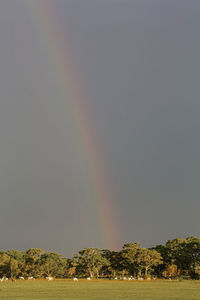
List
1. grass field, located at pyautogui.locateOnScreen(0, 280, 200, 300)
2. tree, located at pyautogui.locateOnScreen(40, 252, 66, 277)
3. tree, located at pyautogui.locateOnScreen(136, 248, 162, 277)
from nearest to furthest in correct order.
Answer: grass field, located at pyautogui.locateOnScreen(0, 280, 200, 300) < tree, located at pyautogui.locateOnScreen(136, 248, 162, 277) < tree, located at pyautogui.locateOnScreen(40, 252, 66, 277)

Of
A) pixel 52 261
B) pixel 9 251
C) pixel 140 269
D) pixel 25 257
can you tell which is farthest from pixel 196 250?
pixel 9 251

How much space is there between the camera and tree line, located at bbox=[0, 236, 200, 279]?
103 meters

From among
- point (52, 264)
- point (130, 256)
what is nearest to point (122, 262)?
point (130, 256)

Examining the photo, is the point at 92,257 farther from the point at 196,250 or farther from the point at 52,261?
the point at 196,250

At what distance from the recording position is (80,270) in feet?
392

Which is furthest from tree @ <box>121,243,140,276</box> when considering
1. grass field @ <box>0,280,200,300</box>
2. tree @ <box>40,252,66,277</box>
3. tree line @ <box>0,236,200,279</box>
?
grass field @ <box>0,280,200,300</box>

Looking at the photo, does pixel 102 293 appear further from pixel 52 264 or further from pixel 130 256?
pixel 52 264

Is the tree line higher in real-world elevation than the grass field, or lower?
higher

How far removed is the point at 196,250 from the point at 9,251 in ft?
233

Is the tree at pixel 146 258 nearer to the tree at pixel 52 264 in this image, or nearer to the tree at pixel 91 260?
the tree at pixel 91 260

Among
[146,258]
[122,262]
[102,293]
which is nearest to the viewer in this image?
[102,293]

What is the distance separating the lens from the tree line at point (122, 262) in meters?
103

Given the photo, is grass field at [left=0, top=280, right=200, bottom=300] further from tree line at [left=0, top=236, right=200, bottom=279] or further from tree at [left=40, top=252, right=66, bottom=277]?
tree at [left=40, top=252, right=66, bottom=277]

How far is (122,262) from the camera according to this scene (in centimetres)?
10856
